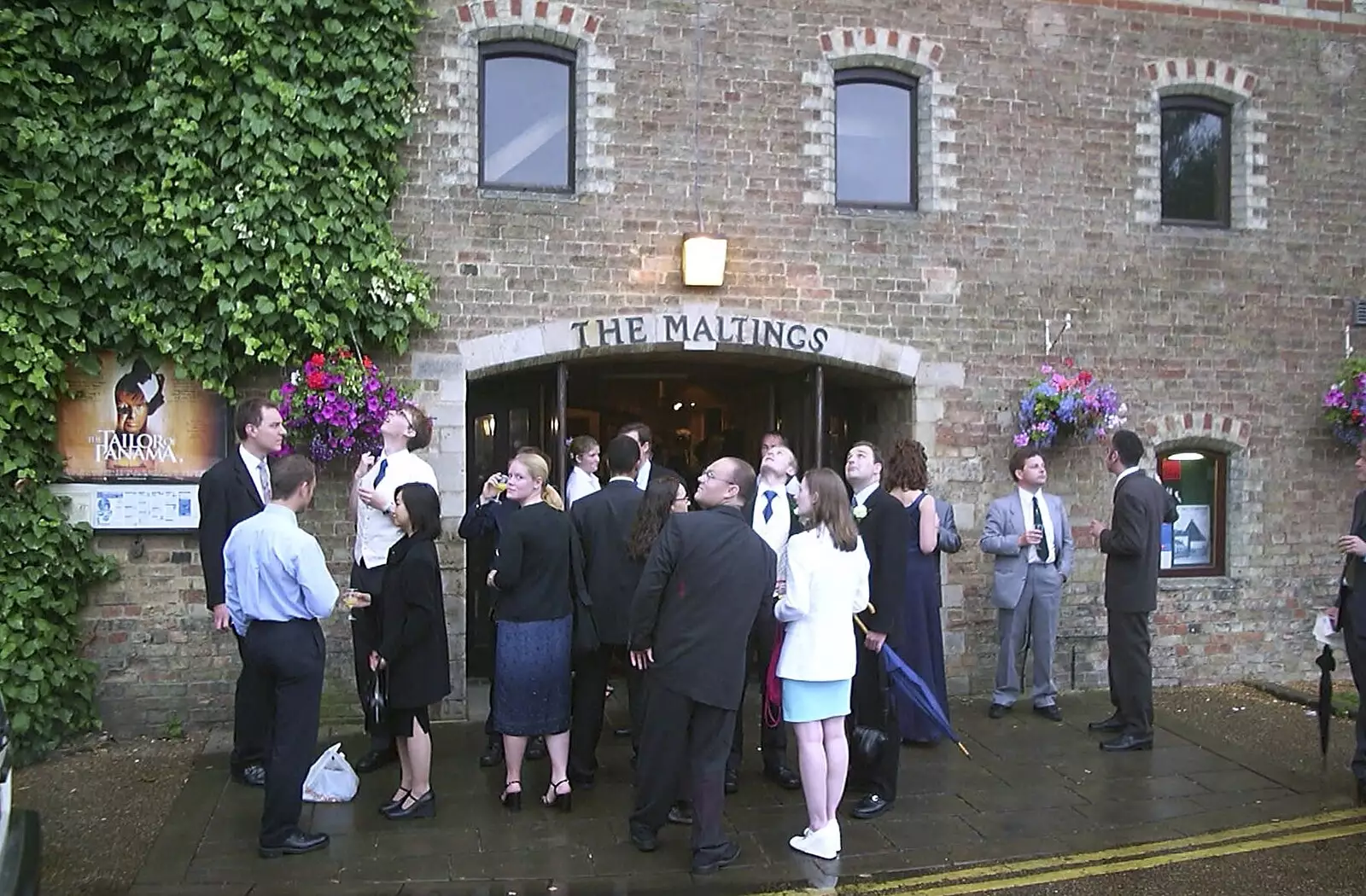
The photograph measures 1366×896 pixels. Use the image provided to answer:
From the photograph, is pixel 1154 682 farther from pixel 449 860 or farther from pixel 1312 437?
pixel 449 860

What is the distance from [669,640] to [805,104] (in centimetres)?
500

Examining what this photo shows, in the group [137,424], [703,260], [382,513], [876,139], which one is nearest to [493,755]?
[382,513]

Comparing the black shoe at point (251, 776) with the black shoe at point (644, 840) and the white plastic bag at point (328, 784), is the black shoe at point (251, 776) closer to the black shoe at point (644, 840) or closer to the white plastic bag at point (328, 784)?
the white plastic bag at point (328, 784)

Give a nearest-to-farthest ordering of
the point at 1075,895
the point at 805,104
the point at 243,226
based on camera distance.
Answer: the point at 1075,895, the point at 243,226, the point at 805,104

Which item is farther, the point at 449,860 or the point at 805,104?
the point at 805,104

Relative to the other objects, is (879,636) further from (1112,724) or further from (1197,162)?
(1197,162)

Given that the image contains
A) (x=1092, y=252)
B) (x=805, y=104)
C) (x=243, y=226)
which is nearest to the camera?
(x=243, y=226)

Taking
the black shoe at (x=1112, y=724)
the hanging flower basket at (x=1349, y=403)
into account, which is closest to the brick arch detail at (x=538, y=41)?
the black shoe at (x=1112, y=724)

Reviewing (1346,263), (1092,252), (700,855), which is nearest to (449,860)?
(700,855)

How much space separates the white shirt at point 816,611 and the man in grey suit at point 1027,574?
3.11 meters

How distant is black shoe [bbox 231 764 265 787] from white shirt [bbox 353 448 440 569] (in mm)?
1353

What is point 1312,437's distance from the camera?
31.5 ft

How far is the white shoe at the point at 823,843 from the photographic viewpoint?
5.37 metres

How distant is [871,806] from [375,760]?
297 centimetres
